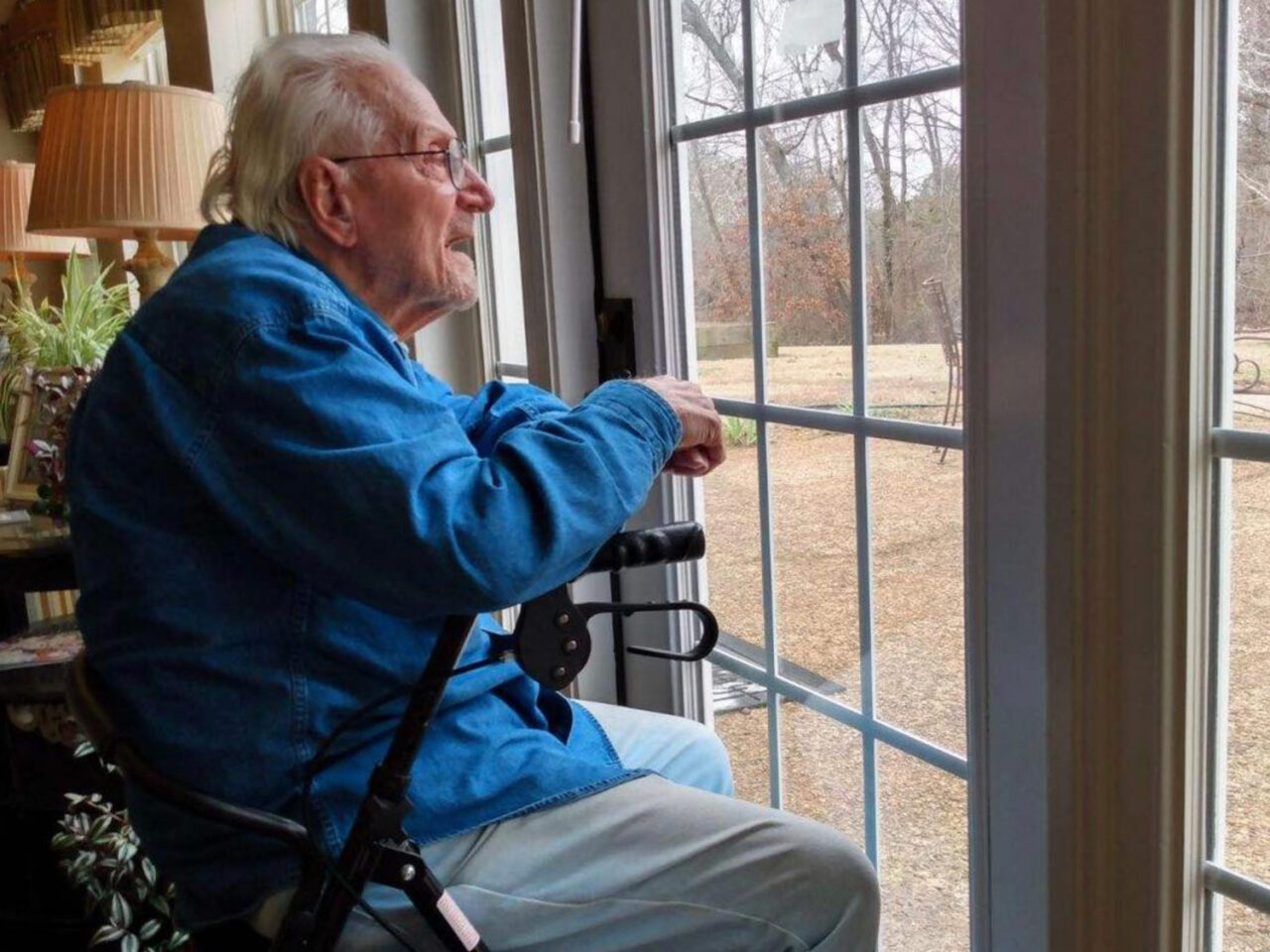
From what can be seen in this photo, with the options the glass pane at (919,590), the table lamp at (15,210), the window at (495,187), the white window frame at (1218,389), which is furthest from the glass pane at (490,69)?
the table lamp at (15,210)

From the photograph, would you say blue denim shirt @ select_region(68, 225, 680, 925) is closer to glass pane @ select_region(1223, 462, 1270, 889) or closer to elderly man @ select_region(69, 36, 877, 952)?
elderly man @ select_region(69, 36, 877, 952)

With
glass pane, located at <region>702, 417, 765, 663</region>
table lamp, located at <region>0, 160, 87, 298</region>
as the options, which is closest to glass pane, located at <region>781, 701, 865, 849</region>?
glass pane, located at <region>702, 417, 765, 663</region>

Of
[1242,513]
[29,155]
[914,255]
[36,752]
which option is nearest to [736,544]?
[914,255]

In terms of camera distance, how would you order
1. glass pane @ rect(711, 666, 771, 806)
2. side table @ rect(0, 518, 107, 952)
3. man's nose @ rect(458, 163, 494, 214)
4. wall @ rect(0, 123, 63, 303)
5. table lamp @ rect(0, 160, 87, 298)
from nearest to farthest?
man's nose @ rect(458, 163, 494, 214) < glass pane @ rect(711, 666, 771, 806) < side table @ rect(0, 518, 107, 952) < table lamp @ rect(0, 160, 87, 298) < wall @ rect(0, 123, 63, 303)

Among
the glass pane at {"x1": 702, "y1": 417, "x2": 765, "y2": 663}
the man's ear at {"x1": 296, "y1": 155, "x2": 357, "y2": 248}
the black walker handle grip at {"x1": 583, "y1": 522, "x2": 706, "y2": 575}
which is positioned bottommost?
the glass pane at {"x1": 702, "y1": 417, "x2": 765, "y2": 663}

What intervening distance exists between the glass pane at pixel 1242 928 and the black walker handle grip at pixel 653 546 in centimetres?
51

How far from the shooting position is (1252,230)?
0.81 metres

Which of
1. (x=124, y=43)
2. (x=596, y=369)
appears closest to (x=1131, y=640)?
(x=596, y=369)

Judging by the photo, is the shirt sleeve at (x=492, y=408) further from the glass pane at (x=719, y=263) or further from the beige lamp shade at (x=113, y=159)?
the beige lamp shade at (x=113, y=159)

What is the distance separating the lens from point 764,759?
4.88ft

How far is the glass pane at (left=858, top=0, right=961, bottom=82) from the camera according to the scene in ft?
3.39

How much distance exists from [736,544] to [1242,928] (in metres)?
0.72

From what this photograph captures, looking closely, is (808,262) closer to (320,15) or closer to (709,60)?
(709,60)

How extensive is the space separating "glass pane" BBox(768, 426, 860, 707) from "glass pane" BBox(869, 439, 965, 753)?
4 cm
